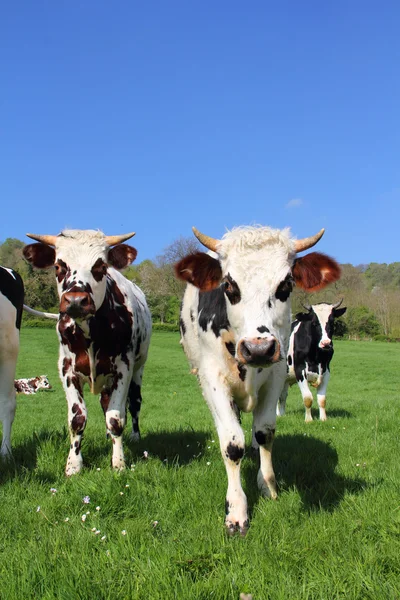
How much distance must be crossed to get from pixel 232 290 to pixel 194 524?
1.82m

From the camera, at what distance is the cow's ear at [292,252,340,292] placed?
4578 mm

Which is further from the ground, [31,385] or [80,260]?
[80,260]

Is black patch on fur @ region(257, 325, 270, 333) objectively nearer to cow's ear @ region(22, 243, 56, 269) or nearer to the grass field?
the grass field

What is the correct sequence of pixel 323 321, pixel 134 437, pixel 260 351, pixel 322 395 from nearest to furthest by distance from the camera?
1. pixel 260 351
2. pixel 134 437
3. pixel 322 395
4. pixel 323 321

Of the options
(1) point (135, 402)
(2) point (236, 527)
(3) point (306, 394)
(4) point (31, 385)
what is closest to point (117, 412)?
(1) point (135, 402)

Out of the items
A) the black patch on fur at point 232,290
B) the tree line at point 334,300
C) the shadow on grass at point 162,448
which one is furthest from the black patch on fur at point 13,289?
the tree line at point 334,300

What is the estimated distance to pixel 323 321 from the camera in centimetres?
1184

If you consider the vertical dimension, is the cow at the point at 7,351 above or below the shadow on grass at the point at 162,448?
above

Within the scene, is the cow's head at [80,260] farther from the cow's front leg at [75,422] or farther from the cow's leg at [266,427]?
the cow's leg at [266,427]

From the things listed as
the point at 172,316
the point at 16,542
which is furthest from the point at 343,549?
the point at 172,316

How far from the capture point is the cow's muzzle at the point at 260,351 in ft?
11.9

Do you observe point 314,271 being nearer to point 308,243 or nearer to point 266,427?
point 308,243

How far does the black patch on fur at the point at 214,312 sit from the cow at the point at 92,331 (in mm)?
1271

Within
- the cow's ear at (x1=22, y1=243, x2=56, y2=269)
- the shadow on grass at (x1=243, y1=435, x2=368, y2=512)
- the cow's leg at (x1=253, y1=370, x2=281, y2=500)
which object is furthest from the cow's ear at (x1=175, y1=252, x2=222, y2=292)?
the cow's ear at (x1=22, y1=243, x2=56, y2=269)
